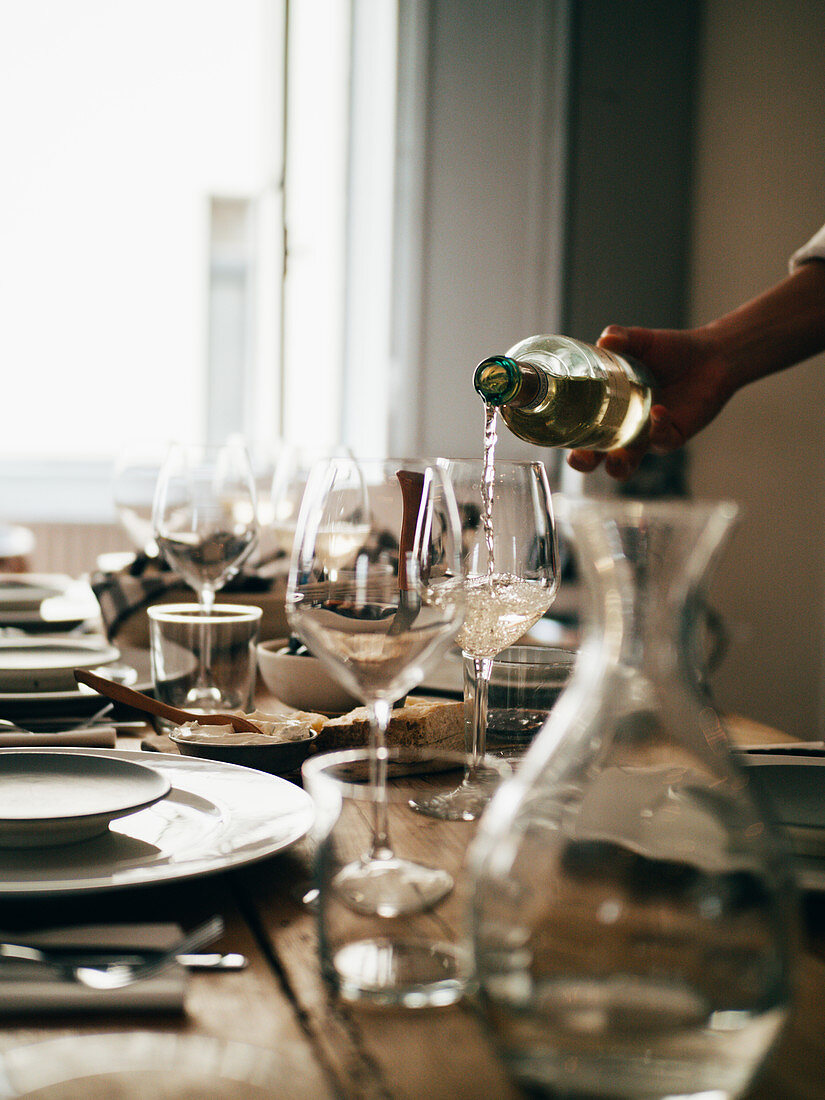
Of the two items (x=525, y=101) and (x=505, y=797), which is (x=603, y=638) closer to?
(x=505, y=797)

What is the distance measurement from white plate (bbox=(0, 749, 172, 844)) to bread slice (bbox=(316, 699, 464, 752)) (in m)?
0.23

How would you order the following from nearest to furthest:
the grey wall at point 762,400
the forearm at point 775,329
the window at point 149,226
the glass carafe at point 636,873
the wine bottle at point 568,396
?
the glass carafe at point 636,873, the wine bottle at point 568,396, the forearm at point 775,329, the grey wall at point 762,400, the window at point 149,226

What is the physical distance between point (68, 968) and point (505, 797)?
0.19 metres

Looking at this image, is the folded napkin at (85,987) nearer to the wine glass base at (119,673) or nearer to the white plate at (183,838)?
the white plate at (183,838)

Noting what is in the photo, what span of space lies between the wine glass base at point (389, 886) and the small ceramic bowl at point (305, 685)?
0.48 metres

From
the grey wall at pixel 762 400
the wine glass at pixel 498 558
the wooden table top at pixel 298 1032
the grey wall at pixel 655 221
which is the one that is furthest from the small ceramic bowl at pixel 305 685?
the grey wall at pixel 762 400

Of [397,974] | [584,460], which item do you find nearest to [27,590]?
[584,460]

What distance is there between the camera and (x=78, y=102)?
3.71 meters

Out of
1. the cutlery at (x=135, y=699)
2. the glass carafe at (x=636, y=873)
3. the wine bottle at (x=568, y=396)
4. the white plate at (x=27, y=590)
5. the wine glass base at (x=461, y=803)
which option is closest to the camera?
the glass carafe at (x=636, y=873)

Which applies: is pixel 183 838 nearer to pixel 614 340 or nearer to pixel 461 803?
pixel 461 803

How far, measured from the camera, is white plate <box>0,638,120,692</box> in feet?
3.38

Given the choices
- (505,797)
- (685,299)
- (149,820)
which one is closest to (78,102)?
(685,299)

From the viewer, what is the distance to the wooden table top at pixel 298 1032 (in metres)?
0.36

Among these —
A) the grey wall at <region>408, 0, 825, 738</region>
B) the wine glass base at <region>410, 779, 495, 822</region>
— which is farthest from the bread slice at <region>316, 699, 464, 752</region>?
the grey wall at <region>408, 0, 825, 738</region>
